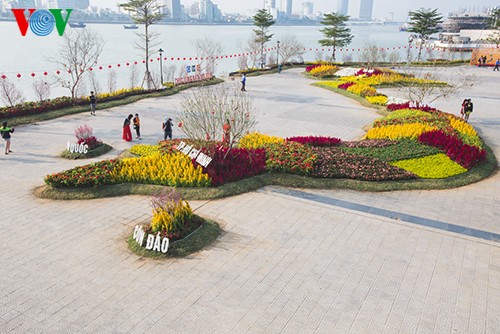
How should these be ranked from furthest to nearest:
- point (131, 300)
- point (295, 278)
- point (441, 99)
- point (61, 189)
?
point (441, 99), point (61, 189), point (295, 278), point (131, 300)

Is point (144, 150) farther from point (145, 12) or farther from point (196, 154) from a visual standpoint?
point (145, 12)

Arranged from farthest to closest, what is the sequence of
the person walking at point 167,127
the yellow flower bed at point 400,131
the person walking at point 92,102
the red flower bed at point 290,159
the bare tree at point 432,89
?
the person walking at point 92,102 < the bare tree at point 432,89 < the person walking at point 167,127 < the yellow flower bed at point 400,131 < the red flower bed at point 290,159

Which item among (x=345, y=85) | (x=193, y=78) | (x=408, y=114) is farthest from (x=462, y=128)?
(x=193, y=78)

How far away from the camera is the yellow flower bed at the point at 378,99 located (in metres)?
22.9

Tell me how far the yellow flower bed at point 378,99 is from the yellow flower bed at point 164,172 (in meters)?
15.2

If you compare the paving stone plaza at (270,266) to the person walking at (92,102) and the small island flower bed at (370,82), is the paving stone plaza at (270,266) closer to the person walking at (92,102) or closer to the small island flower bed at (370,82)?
the person walking at (92,102)

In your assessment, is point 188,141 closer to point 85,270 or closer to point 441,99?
point 85,270

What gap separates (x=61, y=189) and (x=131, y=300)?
18.2ft

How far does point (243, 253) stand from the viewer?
7.83 m

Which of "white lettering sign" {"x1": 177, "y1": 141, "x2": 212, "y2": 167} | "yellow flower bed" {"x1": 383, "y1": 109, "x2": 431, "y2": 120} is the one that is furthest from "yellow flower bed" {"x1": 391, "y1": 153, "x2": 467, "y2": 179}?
"white lettering sign" {"x1": 177, "y1": 141, "x2": 212, "y2": 167}

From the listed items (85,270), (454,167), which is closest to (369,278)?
(85,270)

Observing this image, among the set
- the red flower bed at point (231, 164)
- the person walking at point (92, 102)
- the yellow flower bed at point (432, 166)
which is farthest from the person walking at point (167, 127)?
the yellow flower bed at point (432, 166)

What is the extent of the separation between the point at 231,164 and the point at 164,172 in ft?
6.37

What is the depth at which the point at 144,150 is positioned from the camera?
13836mm
